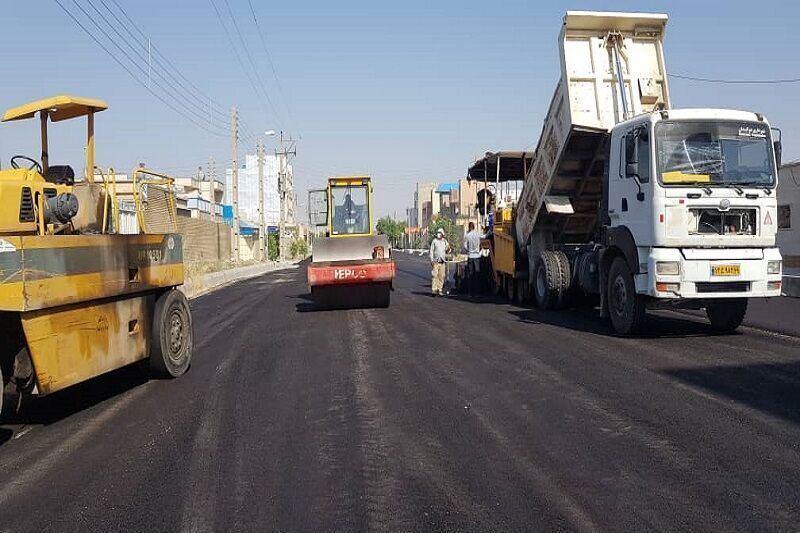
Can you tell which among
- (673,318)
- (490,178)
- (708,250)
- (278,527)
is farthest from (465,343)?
(490,178)

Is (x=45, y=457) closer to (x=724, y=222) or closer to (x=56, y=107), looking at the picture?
(x=56, y=107)

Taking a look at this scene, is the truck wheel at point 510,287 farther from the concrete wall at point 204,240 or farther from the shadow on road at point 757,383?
the concrete wall at point 204,240

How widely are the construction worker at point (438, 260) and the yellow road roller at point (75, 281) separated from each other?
11016 millimetres

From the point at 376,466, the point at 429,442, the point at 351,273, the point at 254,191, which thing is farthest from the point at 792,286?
the point at 254,191

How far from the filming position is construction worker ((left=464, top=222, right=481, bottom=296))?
2039cm

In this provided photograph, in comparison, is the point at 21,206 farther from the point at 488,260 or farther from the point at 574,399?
the point at 488,260

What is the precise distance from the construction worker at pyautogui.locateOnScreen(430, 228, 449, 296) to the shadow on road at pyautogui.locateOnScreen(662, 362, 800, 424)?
11966 mm

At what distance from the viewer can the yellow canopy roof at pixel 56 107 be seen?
8.05 metres

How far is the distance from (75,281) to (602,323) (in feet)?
28.7

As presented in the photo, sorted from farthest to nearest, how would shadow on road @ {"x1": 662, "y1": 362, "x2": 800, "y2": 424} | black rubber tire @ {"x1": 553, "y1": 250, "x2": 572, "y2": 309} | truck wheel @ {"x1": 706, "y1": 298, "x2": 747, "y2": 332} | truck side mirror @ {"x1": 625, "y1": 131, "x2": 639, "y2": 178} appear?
black rubber tire @ {"x1": 553, "y1": 250, "x2": 572, "y2": 309}, truck wheel @ {"x1": 706, "y1": 298, "x2": 747, "y2": 332}, truck side mirror @ {"x1": 625, "y1": 131, "x2": 639, "y2": 178}, shadow on road @ {"x1": 662, "y1": 362, "x2": 800, "y2": 424}

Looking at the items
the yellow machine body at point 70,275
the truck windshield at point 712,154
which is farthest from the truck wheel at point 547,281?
the yellow machine body at point 70,275

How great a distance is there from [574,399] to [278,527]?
359 centimetres

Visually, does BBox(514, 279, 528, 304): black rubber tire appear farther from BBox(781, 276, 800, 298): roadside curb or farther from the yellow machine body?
the yellow machine body

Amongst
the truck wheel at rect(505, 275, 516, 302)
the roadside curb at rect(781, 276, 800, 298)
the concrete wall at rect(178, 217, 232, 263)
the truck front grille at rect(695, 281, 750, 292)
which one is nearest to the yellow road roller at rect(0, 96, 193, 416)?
the truck front grille at rect(695, 281, 750, 292)
